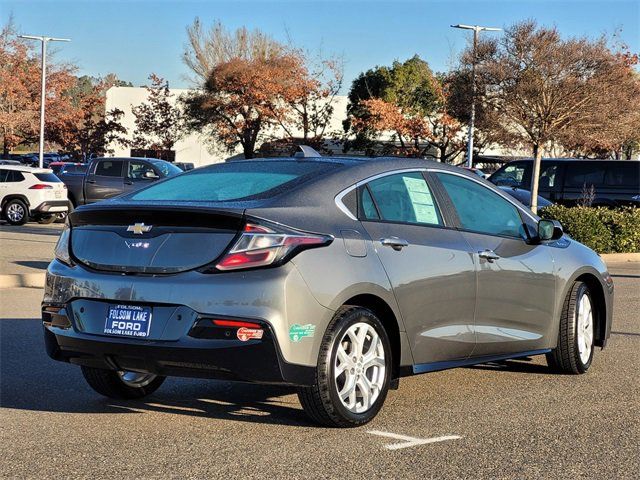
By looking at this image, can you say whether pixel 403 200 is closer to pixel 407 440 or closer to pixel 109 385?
pixel 407 440

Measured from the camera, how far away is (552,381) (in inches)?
288

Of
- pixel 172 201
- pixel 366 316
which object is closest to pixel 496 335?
pixel 366 316

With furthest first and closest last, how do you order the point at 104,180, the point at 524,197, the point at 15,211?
the point at 104,180, the point at 15,211, the point at 524,197

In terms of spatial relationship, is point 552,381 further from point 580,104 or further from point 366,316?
point 580,104

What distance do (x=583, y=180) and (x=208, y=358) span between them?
21.3 m

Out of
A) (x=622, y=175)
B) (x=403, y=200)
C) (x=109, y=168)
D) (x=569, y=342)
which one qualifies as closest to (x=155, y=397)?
(x=403, y=200)

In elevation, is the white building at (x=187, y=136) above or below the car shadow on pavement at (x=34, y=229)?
above

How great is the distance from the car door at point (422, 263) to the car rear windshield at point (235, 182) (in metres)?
0.46

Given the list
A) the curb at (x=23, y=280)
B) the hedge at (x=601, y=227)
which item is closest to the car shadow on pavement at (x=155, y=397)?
the curb at (x=23, y=280)

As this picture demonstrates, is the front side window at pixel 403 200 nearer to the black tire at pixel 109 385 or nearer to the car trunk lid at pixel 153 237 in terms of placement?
the car trunk lid at pixel 153 237

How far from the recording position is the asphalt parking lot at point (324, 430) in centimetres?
493

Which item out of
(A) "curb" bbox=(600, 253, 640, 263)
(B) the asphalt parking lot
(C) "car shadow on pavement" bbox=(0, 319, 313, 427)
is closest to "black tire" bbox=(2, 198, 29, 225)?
(A) "curb" bbox=(600, 253, 640, 263)

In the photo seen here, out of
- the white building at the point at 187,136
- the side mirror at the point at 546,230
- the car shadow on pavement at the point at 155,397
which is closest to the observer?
the car shadow on pavement at the point at 155,397

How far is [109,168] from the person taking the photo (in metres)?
28.5
